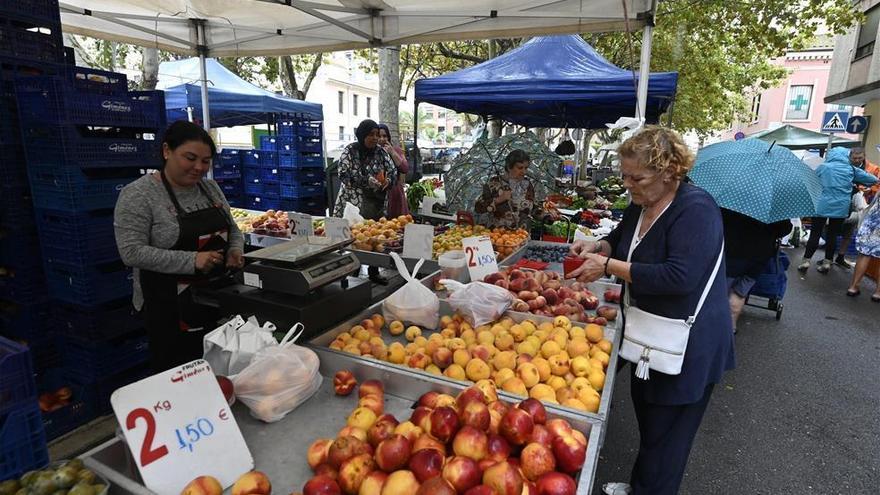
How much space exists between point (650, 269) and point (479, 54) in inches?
763

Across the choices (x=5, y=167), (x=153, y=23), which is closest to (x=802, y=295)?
(x=5, y=167)

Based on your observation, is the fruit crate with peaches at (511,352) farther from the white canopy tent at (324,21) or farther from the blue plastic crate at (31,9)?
the white canopy tent at (324,21)

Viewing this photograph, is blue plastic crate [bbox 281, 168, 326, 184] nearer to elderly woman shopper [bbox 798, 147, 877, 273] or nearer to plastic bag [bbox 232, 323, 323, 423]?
plastic bag [bbox 232, 323, 323, 423]

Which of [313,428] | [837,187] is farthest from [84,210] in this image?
[837,187]

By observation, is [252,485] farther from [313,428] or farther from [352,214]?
[352,214]

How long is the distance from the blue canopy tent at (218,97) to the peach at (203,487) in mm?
Answer: 8533

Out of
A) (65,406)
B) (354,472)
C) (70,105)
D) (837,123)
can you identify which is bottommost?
(65,406)

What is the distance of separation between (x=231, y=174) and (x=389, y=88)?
3794 millimetres

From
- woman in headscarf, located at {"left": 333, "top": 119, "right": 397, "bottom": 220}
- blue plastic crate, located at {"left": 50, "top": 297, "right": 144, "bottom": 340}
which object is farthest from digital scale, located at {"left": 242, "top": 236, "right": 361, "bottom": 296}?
woman in headscarf, located at {"left": 333, "top": 119, "right": 397, "bottom": 220}

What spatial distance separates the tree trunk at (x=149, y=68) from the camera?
890cm

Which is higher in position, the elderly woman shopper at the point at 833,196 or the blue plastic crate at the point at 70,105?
the blue plastic crate at the point at 70,105

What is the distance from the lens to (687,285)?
1.91m

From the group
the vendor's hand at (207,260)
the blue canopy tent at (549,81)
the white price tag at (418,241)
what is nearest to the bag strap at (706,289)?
the white price tag at (418,241)

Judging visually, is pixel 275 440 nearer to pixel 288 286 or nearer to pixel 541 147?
pixel 288 286
